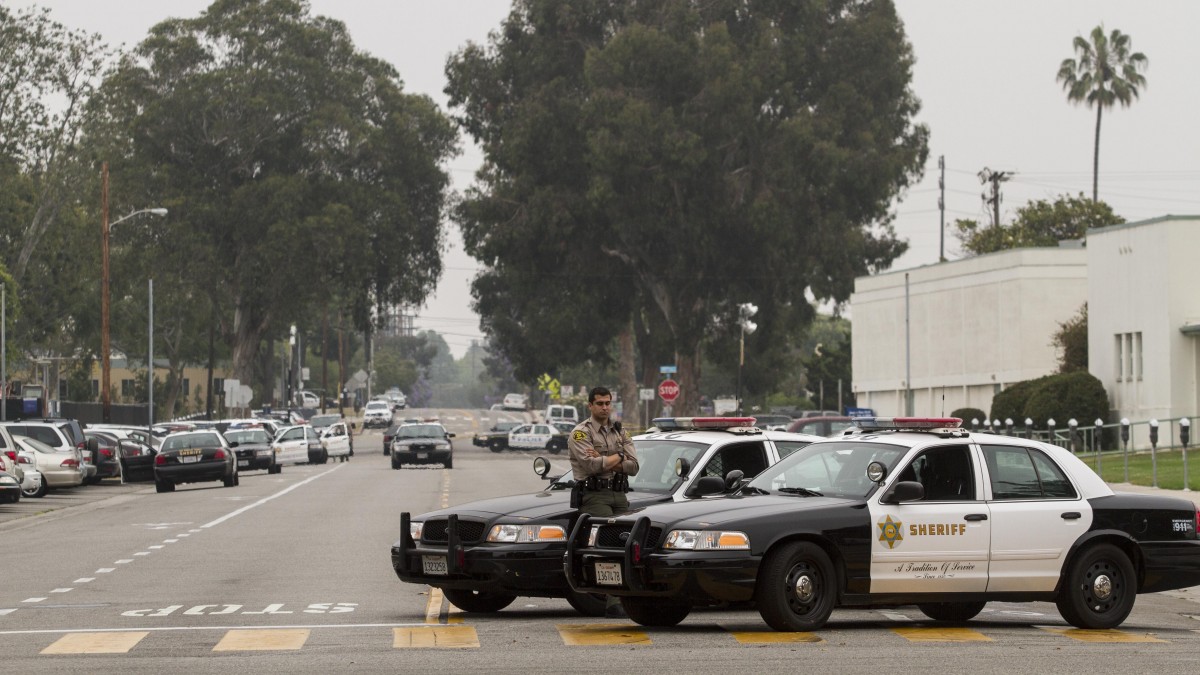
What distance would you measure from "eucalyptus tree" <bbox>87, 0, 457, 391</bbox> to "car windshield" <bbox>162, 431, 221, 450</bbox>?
34712 mm

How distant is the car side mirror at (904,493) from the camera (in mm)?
13727

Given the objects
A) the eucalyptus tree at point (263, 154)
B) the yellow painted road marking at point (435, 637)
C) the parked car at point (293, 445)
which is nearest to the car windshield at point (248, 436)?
the parked car at point (293, 445)

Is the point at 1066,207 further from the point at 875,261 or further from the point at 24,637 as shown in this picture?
the point at 24,637

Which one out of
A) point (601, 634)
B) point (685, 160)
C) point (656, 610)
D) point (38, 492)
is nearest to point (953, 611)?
point (656, 610)

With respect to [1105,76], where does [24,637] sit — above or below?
below

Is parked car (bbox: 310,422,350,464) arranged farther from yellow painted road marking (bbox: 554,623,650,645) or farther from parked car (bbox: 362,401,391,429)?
parked car (bbox: 362,401,391,429)

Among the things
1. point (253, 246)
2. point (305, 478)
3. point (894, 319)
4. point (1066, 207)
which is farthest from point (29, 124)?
point (1066, 207)

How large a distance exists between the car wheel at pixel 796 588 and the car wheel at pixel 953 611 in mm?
1689

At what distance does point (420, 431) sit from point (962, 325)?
2052cm

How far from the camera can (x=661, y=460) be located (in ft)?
53.6

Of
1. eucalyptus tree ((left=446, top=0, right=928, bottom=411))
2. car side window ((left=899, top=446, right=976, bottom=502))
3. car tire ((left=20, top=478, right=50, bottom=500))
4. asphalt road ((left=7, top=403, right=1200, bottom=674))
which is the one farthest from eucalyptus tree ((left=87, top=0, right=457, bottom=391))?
car side window ((left=899, top=446, right=976, bottom=502))

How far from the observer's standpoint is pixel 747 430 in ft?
54.9

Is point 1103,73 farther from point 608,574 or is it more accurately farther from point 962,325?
point 608,574

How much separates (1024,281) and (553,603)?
4992 centimetres
